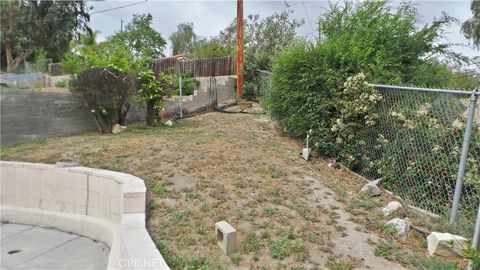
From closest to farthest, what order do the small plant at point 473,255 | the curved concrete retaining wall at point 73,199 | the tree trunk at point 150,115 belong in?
the small plant at point 473,255, the curved concrete retaining wall at point 73,199, the tree trunk at point 150,115

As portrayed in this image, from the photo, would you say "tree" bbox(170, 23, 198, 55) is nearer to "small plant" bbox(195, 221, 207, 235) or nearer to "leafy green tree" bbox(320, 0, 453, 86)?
"leafy green tree" bbox(320, 0, 453, 86)

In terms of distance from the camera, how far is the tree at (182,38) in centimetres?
2387

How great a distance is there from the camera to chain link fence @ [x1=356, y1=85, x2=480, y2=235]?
292 centimetres

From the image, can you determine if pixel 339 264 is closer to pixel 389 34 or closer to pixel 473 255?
pixel 473 255

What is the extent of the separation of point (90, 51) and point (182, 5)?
83.7 inches

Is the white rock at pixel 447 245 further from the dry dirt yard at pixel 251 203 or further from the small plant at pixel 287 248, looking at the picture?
the small plant at pixel 287 248

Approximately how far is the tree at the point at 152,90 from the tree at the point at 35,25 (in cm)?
350

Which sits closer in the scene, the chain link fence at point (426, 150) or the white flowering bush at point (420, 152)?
the chain link fence at point (426, 150)

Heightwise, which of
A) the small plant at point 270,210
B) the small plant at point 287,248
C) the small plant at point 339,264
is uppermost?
the small plant at point 270,210

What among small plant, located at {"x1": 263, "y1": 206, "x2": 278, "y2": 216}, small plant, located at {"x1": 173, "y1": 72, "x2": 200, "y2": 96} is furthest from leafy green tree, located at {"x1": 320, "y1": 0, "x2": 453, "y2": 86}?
small plant, located at {"x1": 173, "y1": 72, "x2": 200, "y2": 96}

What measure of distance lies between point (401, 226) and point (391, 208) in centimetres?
41

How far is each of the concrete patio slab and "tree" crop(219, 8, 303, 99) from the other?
796 centimetres

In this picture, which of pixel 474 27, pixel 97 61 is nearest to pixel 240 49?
pixel 97 61

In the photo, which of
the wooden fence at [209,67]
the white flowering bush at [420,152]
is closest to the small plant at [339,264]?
the white flowering bush at [420,152]
